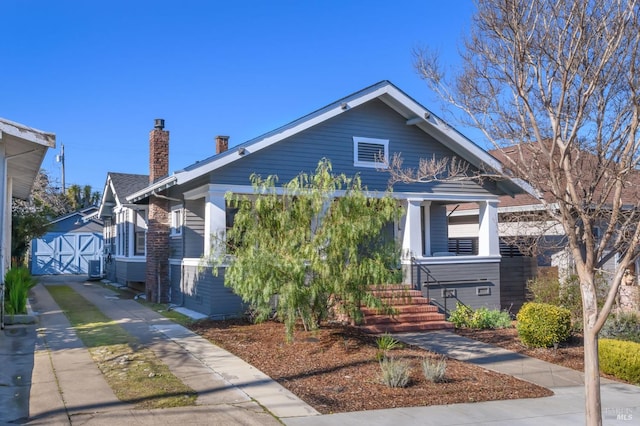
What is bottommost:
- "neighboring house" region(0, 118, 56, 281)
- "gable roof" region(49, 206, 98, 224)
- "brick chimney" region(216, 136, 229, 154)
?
"gable roof" region(49, 206, 98, 224)

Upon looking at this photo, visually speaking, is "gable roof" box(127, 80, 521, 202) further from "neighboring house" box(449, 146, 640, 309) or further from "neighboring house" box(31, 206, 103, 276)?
"neighboring house" box(31, 206, 103, 276)

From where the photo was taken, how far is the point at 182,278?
50.1ft

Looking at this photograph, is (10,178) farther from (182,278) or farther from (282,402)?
(282,402)

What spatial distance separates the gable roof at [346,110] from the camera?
1320 centimetres

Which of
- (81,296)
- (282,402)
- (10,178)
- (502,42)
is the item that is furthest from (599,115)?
(81,296)

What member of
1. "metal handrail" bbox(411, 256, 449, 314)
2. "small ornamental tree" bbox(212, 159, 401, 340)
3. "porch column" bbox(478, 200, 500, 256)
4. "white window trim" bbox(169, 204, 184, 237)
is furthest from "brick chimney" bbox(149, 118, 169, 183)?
"porch column" bbox(478, 200, 500, 256)

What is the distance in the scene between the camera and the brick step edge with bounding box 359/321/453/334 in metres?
12.7

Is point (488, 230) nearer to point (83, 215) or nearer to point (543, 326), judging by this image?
point (543, 326)

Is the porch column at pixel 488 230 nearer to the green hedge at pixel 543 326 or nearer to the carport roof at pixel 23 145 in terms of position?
the green hedge at pixel 543 326

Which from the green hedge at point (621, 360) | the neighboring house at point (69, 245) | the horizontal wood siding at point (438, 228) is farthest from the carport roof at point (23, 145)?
the neighboring house at point (69, 245)

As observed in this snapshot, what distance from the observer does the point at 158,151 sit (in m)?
17.2

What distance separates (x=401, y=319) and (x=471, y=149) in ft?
17.6

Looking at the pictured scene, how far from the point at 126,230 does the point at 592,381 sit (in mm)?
19440

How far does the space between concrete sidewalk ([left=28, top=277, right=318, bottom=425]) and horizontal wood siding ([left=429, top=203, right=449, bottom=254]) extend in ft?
29.2
